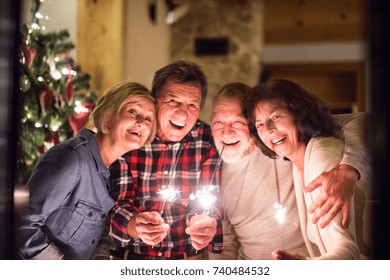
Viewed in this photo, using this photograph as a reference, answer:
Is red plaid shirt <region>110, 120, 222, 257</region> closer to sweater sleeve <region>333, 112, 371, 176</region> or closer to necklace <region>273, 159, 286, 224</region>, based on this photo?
necklace <region>273, 159, 286, 224</region>

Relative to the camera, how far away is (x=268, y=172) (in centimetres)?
172

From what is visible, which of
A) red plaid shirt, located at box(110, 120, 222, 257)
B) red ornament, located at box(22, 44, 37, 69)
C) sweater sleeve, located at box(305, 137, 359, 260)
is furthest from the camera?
red ornament, located at box(22, 44, 37, 69)

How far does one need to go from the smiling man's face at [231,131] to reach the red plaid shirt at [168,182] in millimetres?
41

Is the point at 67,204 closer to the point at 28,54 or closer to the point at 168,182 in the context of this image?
the point at 168,182

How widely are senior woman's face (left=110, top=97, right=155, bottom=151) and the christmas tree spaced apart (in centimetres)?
39

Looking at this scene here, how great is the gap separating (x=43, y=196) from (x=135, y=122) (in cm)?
43

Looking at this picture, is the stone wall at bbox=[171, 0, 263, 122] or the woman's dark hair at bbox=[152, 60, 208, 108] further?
the stone wall at bbox=[171, 0, 263, 122]

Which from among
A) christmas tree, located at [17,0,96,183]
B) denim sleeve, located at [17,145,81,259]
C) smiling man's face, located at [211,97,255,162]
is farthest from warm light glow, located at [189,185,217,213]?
christmas tree, located at [17,0,96,183]

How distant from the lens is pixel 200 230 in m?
1.73

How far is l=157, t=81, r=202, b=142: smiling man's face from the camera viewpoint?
1744mm

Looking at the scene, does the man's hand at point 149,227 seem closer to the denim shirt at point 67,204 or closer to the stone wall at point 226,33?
the denim shirt at point 67,204

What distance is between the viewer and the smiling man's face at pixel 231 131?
172 cm

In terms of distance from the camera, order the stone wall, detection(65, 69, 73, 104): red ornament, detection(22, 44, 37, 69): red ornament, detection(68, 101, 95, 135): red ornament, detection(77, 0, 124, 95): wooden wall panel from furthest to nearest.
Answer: the stone wall < detection(77, 0, 124, 95): wooden wall panel < detection(65, 69, 73, 104): red ornament < detection(68, 101, 95, 135): red ornament < detection(22, 44, 37, 69): red ornament
